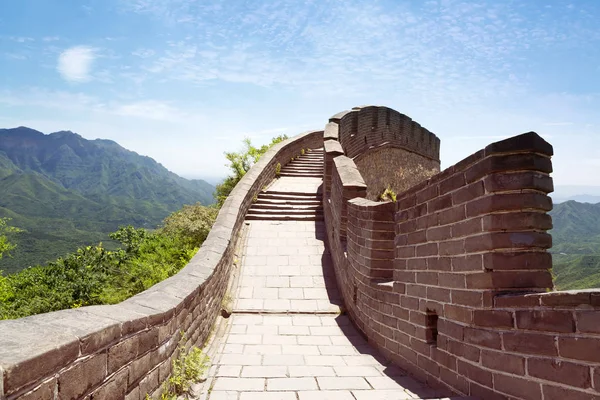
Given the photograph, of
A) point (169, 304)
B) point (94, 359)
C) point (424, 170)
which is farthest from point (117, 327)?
point (424, 170)

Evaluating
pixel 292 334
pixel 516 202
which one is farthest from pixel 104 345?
pixel 292 334

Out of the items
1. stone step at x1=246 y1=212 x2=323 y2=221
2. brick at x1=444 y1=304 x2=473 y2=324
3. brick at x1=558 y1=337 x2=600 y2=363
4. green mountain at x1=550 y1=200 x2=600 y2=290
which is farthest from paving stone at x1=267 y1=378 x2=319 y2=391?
green mountain at x1=550 y1=200 x2=600 y2=290

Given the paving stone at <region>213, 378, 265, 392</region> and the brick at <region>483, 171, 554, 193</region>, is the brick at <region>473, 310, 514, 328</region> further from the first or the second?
the paving stone at <region>213, 378, 265, 392</region>

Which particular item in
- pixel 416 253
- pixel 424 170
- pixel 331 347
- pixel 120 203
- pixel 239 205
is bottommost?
pixel 331 347

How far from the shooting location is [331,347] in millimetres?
4691

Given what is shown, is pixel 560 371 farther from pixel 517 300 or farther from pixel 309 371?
pixel 309 371

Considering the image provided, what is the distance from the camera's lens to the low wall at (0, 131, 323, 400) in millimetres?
1647

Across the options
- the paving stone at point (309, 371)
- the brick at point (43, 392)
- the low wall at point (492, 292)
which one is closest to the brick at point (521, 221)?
the low wall at point (492, 292)

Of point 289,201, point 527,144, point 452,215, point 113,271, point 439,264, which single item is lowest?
point 113,271

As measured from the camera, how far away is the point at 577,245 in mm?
121188

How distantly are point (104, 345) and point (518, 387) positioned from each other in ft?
7.27

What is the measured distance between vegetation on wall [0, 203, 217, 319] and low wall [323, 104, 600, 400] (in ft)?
18.4

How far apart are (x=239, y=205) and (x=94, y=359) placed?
6.35m

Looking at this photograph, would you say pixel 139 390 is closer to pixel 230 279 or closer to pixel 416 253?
pixel 416 253
